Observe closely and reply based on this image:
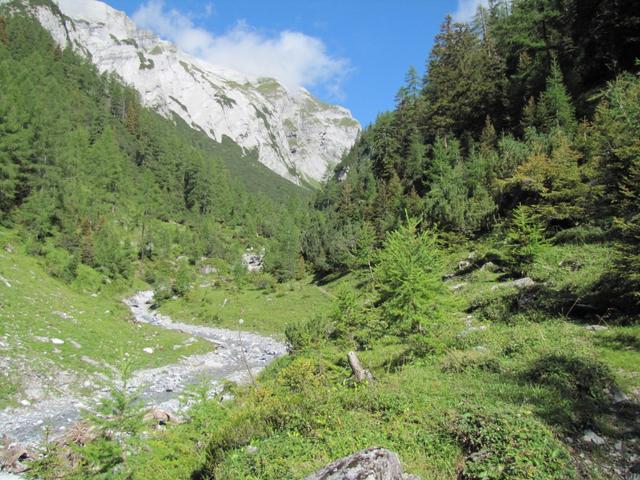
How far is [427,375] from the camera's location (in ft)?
39.7

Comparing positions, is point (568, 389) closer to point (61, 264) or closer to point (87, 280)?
point (61, 264)

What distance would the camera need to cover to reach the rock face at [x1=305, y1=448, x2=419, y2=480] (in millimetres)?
5574

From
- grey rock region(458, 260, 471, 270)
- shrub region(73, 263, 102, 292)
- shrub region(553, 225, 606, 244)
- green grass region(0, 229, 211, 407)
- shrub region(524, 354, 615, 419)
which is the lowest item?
shrub region(73, 263, 102, 292)

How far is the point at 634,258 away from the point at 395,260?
25.7 ft

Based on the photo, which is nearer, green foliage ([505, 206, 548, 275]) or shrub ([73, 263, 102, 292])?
green foliage ([505, 206, 548, 275])

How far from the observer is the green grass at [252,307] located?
40.9 meters

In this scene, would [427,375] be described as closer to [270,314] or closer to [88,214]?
[270,314]

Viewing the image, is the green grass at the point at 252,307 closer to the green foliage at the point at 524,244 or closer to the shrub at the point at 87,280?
the shrub at the point at 87,280

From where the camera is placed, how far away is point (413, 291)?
14.7m

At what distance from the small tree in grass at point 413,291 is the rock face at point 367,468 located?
345 inches

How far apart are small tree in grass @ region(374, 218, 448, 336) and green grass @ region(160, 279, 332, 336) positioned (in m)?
22.7

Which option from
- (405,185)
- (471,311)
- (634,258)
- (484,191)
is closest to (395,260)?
(471,311)

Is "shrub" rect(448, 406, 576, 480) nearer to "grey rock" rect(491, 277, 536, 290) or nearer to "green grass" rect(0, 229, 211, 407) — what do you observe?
"grey rock" rect(491, 277, 536, 290)

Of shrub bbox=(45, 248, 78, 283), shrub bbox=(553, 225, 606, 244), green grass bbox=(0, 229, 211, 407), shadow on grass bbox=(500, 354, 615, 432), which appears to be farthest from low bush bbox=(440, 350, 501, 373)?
shrub bbox=(45, 248, 78, 283)
